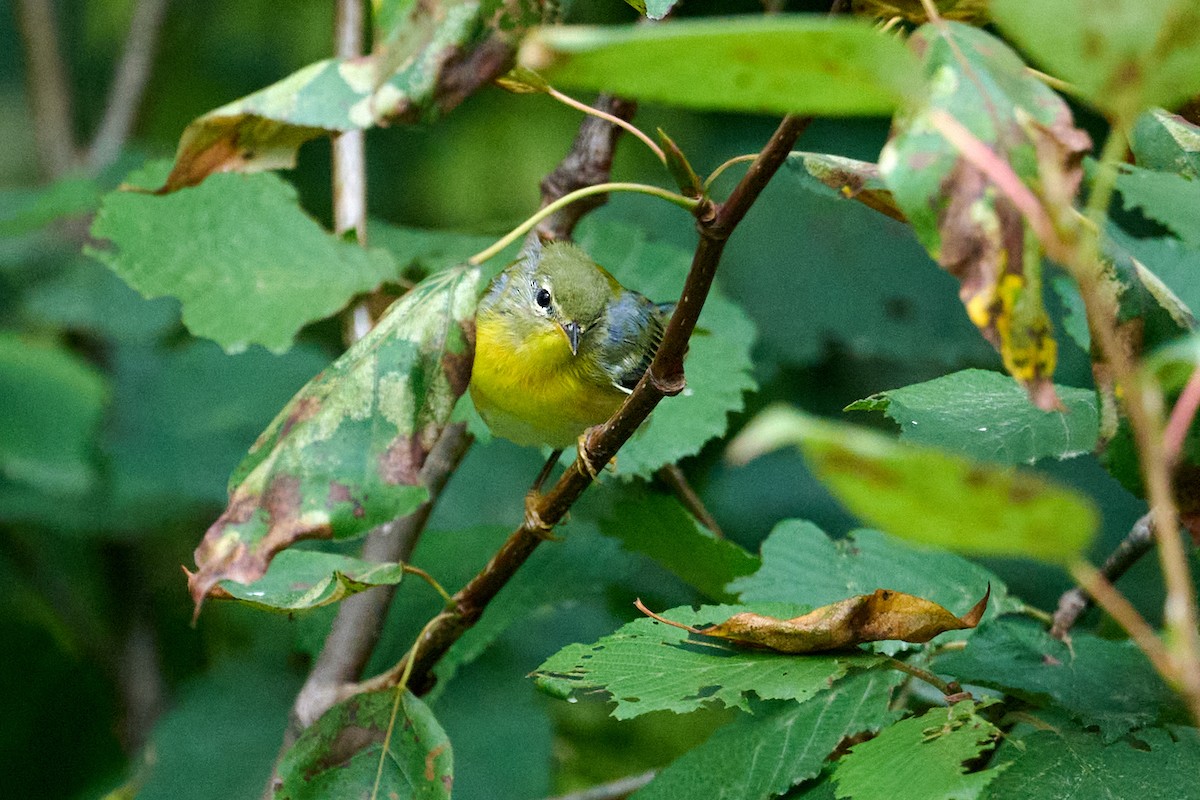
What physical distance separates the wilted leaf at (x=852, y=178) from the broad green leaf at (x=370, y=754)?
2.44 ft

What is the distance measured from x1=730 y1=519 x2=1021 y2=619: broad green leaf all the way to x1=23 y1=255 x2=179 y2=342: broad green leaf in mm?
2110

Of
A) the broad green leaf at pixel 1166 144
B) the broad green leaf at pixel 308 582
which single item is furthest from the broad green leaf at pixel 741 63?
the broad green leaf at pixel 308 582

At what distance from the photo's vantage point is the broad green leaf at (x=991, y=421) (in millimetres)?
1117

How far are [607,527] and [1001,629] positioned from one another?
0.77 m

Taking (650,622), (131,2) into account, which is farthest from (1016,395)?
(131,2)

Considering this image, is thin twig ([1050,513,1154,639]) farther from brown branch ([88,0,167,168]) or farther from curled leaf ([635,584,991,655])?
brown branch ([88,0,167,168])

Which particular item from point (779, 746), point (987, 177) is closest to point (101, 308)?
point (779, 746)

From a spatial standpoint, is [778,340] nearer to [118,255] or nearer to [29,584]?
[118,255]

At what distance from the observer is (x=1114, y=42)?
0.51 metres

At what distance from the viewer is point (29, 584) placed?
332cm

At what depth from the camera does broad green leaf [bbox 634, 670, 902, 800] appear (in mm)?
1110

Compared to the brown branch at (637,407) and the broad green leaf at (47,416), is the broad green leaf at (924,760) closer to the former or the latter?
the brown branch at (637,407)

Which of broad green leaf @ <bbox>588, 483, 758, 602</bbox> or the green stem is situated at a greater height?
the green stem

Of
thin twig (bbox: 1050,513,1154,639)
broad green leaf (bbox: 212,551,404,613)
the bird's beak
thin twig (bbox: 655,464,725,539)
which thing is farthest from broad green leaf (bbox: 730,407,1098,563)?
the bird's beak
